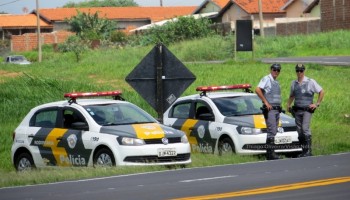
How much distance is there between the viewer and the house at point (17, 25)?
11450 centimetres

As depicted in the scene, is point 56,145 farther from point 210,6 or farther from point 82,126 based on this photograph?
point 210,6

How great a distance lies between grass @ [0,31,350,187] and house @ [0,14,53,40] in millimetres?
54068

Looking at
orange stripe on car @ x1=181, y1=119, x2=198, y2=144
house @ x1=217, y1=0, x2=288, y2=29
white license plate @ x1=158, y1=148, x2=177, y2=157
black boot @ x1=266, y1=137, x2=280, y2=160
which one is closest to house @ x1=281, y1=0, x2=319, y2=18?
house @ x1=217, y1=0, x2=288, y2=29

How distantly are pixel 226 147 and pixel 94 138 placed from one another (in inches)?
148

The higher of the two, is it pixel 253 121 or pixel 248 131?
pixel 253 121

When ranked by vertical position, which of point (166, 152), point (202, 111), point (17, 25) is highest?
point (17, 25)

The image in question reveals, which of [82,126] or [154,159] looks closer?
[154,159]

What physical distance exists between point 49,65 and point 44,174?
33.5 m

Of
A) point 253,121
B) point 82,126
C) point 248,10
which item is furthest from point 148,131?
point 248,10

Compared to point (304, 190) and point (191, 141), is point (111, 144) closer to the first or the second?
point (191, 141)

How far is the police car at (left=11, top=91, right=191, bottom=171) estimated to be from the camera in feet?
63.0

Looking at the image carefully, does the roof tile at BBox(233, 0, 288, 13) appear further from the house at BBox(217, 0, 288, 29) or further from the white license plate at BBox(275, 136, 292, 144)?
the white license plate at BBox(275, 136, 292, 144)

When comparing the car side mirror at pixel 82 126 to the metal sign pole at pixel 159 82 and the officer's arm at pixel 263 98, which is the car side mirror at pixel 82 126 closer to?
the metal sign pole at pixel 159 82

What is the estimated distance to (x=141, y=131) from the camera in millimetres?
19438
